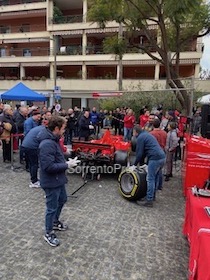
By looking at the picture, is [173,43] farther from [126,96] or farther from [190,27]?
[126,96]

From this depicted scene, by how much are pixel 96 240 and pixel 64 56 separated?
27960 millimetres

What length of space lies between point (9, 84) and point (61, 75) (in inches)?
236

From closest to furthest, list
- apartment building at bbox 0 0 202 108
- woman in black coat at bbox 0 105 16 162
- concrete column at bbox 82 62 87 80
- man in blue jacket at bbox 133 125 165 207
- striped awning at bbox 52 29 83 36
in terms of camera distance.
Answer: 1. man in blue jacket at bbox 133 125 165 207
2. woman in black coat at bbox 0 105 16 162
3. apartment building at bbox 0 0 202 108
4. concrete column at bbox 82 62 87 80
5. striped awning at bbox 52 29 83 36

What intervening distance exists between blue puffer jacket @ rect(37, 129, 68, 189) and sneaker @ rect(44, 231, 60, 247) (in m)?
0.78

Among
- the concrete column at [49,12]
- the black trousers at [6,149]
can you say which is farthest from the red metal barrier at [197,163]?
the concrete column at [49,12]

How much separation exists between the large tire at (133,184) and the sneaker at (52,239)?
2145 mm

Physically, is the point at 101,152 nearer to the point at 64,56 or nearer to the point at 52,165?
the point at 52,165

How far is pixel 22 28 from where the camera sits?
34.3 metres

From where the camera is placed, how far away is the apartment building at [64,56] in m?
28.0

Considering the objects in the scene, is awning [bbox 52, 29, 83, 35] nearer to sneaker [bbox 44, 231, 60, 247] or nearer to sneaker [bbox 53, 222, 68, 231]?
sneaker [bbox 53, 222, 68, 231]

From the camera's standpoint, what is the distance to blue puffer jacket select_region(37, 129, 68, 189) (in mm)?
3611

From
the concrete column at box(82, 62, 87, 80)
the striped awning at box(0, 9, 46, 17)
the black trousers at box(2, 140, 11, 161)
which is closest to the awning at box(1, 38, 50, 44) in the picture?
the striped awning at box(0, 9, 46, 17)

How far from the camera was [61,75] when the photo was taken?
108 ft

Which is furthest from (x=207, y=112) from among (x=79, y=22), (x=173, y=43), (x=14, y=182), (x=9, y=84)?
(x=9, y=84)
